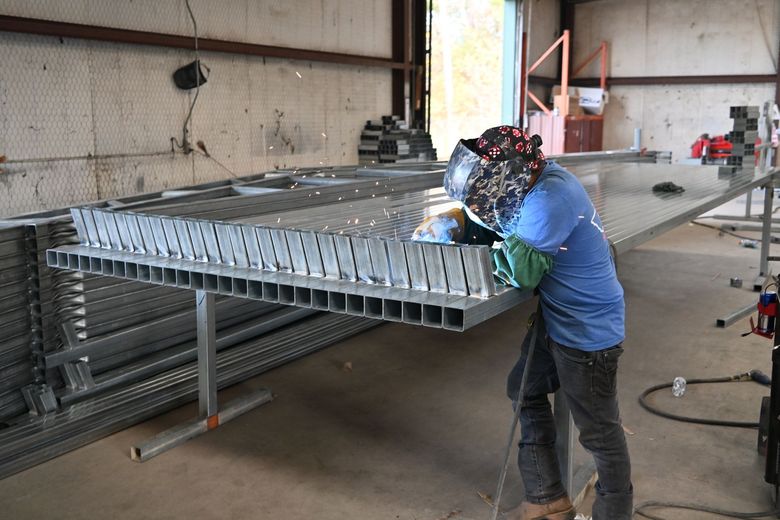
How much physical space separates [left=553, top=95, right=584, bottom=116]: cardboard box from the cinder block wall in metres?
5.52

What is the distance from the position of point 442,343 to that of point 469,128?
11607 mm

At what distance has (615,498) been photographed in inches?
98.7

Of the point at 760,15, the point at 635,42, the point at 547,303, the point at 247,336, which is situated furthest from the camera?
the point at 635,42

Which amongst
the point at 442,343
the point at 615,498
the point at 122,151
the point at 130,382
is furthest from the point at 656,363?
the point at 122,151

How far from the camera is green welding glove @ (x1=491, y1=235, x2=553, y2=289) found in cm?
222

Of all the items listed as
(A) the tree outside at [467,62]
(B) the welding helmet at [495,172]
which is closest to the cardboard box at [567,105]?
(A) the tree outside at [467,62]

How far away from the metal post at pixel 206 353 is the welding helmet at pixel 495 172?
1.66m

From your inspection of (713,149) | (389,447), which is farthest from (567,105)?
(389,447)

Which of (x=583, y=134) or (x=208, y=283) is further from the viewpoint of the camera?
(x=583, y=134)

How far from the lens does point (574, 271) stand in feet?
7.79

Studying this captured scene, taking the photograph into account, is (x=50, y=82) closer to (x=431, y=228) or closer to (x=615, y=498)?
(x=431, y=228)

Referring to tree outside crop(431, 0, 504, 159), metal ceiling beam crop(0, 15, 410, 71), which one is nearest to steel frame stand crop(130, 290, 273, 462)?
metal ceiling beam crop(0, 15, 410, 71)

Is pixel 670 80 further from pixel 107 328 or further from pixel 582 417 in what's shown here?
pixel 582 417

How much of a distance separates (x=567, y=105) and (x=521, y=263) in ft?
42.7
